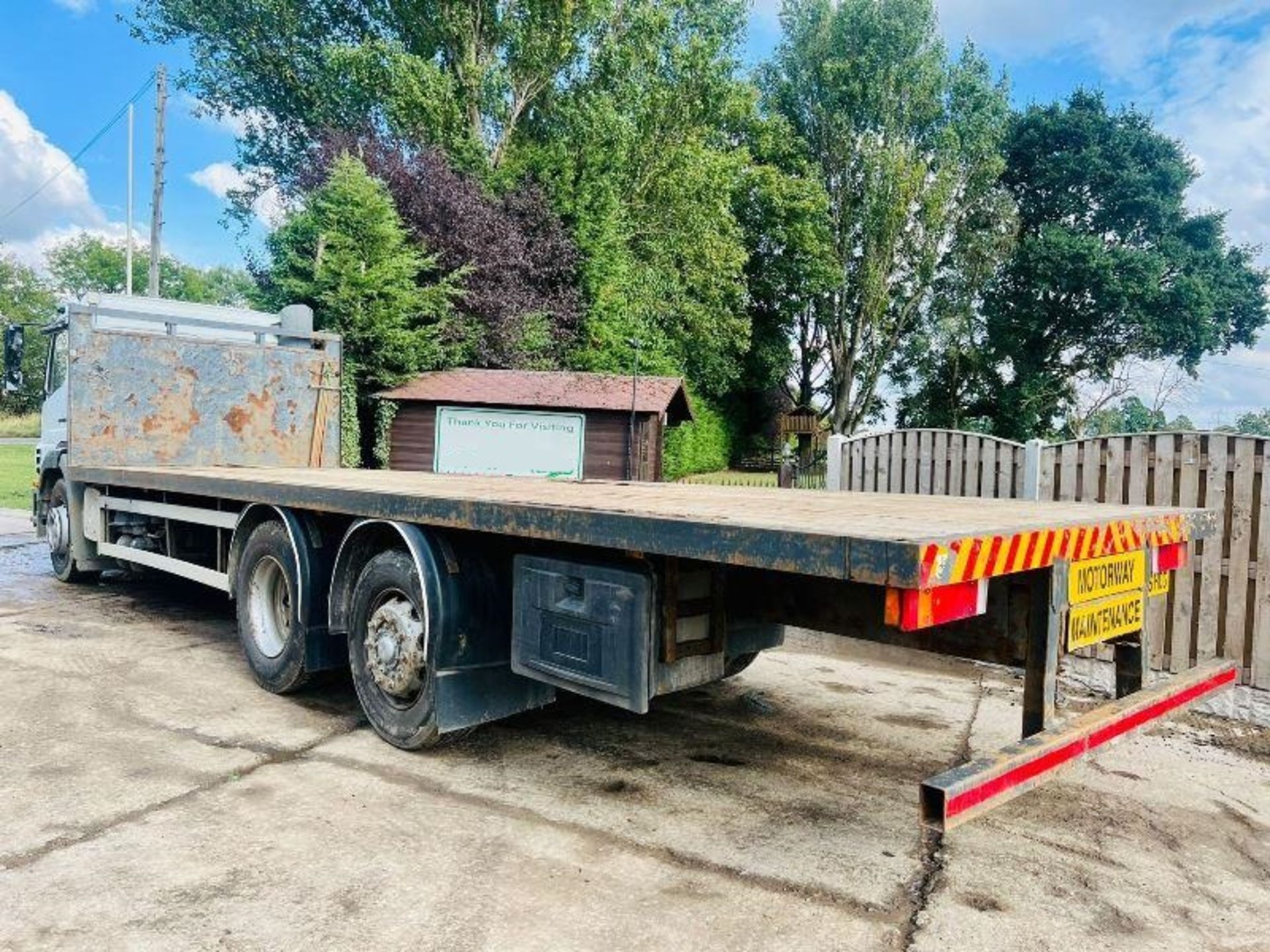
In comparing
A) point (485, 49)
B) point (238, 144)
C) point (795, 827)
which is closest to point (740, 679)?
point (795, 827)

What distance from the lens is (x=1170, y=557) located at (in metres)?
3.96

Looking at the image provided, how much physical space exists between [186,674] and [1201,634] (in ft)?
22.2

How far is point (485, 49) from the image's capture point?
23.4 m

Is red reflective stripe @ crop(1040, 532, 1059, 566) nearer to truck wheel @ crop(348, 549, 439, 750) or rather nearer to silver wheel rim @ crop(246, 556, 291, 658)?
truck wheel @ crop(348, 549, 439, 750)

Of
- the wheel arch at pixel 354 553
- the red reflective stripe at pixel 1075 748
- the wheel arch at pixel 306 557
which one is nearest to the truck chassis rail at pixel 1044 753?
the red reflective stripe at pixel 1075 748

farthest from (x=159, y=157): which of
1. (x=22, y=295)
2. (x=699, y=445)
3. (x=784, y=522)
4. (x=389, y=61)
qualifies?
(x=22, y=295)

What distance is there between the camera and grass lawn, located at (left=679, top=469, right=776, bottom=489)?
25.7 m

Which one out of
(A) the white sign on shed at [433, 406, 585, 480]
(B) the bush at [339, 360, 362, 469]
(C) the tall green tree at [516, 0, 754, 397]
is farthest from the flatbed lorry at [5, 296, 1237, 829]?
(C) the tall green tree at [516, 0, 754, 397]

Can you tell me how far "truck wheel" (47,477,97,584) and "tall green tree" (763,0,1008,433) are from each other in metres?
28.0

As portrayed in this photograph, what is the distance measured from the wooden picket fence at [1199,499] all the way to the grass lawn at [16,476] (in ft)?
48.0

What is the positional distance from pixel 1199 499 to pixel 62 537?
394 inches

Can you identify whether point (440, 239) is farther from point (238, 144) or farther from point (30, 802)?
point (30, 802)

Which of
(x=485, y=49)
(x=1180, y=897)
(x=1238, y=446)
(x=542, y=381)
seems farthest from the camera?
(x=485, y=49)

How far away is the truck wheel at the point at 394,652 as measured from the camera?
13.8 feet
